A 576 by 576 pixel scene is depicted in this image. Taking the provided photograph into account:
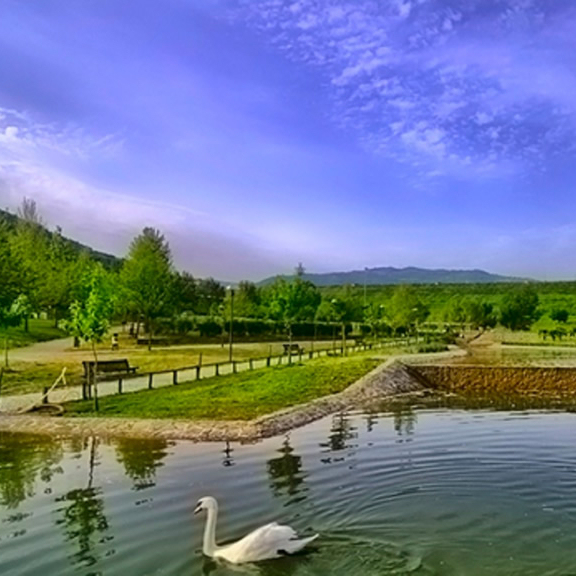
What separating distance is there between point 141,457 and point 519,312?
3531 inches

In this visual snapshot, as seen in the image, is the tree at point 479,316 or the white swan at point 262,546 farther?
Answer: the tree at point 479,316

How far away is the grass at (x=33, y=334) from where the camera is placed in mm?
46594

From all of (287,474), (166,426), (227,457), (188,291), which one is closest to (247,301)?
(188,291)

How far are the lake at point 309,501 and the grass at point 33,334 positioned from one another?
31.2m

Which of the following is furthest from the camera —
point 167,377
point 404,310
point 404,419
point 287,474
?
point 404,310

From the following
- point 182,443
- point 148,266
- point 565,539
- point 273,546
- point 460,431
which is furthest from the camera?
point 148,266

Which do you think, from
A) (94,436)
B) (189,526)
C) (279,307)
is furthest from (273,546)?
(279,307)

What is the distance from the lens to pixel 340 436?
59.0ft

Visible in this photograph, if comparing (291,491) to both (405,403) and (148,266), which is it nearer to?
(405,403)

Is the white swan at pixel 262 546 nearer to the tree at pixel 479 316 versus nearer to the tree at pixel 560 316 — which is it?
the tree at pixel 560 316

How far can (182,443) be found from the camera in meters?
16.7

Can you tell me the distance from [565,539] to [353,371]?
22.5m

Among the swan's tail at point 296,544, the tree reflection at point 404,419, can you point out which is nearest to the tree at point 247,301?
the tree reflection at point 404,419

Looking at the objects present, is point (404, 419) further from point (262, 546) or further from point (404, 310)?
point (404, 310)
